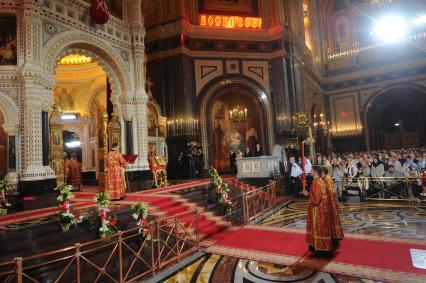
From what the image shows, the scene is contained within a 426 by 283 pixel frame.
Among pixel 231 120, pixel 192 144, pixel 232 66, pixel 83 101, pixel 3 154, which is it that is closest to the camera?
pixel 3 154

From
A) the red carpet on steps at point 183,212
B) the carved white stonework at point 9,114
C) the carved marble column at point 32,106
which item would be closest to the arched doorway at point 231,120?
the red carpet on steps at point 183,212

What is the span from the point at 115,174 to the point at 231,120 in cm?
997

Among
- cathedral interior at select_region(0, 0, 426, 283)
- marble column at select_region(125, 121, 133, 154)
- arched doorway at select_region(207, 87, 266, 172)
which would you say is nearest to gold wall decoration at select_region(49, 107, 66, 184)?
cathedral interior at select_region(0, 0, 426, 283)

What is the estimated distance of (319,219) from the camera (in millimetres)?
5043

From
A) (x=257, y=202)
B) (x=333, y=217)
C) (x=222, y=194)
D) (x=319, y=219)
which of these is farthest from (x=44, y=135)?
(x=333, y=217)

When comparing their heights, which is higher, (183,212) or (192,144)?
(192,144)

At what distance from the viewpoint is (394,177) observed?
9141 mm

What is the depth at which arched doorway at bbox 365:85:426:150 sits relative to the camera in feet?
71.8

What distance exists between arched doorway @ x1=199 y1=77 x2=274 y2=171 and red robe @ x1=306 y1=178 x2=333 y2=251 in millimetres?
10274

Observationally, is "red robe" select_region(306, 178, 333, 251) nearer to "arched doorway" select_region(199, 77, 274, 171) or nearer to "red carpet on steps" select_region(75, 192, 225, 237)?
"red carpet on steps" select_region(75, 192, 225, 237)

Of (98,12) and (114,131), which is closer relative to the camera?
(98,12)

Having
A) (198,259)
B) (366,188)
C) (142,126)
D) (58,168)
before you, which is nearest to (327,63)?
(366,188)

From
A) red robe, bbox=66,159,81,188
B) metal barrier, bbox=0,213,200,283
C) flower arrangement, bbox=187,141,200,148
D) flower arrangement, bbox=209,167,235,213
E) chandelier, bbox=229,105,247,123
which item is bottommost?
metal barrier, bbox=0,213,200,283

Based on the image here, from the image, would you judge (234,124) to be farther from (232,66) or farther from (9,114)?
(9,114)
